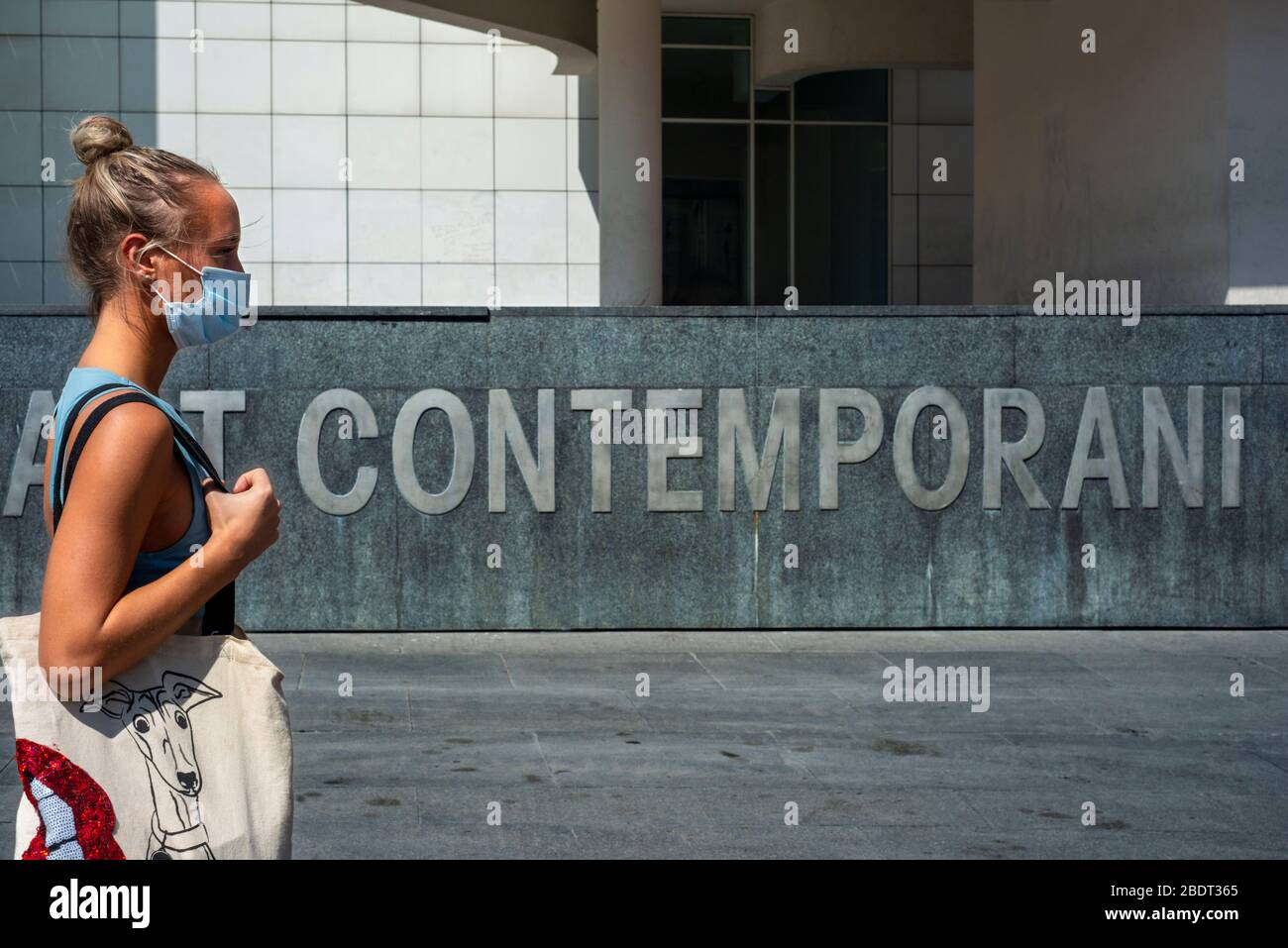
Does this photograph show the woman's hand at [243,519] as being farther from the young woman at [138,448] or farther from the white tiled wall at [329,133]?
the white tiled wall at [329,133]

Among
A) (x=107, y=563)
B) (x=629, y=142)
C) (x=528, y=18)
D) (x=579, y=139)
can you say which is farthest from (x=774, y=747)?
(x=579, y=139)

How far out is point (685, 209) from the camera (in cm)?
2581

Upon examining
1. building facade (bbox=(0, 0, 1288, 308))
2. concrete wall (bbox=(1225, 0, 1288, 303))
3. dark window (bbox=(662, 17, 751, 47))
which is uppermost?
dark window (bbox=(662, 17, 751, 47))

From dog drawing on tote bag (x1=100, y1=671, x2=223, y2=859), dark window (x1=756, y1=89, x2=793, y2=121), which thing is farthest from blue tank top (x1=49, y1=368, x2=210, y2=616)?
dark window (x1=756, y1=89, x2=793, y2=121)

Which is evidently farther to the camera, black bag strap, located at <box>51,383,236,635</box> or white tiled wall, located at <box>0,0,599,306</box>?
white tiled wall, located at <box>0,0,599,306</box>

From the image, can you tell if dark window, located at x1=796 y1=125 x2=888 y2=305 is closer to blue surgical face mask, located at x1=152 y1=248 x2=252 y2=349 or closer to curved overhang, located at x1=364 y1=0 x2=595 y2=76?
curved overhang, located at x1=364 y1=0 x2=595 y2=76

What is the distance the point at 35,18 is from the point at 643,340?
53.8 ft

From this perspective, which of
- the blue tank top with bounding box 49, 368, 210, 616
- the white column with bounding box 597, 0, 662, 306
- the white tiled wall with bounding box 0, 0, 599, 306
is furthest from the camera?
the white tiled wall with bounding box 0, 0, 599, 306

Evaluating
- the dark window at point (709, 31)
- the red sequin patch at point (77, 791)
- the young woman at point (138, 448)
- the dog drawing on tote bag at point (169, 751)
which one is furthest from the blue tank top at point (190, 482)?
the dark window at point (709, 31)

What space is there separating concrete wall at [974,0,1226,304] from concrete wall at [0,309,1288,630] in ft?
6.34

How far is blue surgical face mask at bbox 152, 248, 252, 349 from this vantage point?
2.43 meters

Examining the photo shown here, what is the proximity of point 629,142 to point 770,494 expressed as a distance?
820 cm
